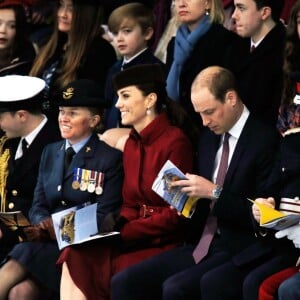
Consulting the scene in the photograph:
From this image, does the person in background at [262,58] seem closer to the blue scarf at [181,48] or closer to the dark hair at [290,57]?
the dark hair at [290,57]

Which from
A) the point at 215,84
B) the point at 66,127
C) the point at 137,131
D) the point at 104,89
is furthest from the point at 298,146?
the point at 104,89

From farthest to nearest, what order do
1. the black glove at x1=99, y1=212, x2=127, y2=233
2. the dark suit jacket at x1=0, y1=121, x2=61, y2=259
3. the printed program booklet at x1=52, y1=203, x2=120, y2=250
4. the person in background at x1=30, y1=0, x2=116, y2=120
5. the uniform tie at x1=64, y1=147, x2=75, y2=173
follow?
1. the person in background at x1=30, y1=0, x2=116, y2=120
2. the dark suit jacket at x1=0, y1=121, x2=61, y2=259
3. the uniform tie at x1=64, y1=147, x2=75, y2=173
4. the black glove at x1=99, y1=212, x2=127, y2=233
5. the printed program booklet at x1=52, y1=203, x2=120, y2=250

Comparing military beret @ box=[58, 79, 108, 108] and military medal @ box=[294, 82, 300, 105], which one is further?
military beret @ box=[58, 79, 108, 108]

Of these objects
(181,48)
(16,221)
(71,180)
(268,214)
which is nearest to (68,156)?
(71,180)

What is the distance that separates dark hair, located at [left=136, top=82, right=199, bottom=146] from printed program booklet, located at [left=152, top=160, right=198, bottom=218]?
25.7 inches

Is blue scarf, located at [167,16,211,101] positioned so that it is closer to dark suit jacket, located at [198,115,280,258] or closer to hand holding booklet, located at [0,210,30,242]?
dark suit jacket, located at [198,115,280,258]

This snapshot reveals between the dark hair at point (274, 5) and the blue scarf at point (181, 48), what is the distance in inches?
19.9

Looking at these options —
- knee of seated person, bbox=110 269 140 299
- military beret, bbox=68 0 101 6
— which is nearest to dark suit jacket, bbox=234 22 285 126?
knee of seated person, bbox=110 269 140 299

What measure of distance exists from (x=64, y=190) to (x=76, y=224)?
1.80 ft

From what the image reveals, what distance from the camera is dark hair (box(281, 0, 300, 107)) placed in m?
7.45

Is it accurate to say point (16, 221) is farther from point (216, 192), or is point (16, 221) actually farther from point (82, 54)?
point (82, 54)

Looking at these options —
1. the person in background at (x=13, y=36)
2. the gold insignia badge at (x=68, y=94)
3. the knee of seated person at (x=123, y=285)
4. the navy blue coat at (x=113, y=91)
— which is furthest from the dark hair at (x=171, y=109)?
the person in background at (x=13, y=36)

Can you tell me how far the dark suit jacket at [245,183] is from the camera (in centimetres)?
705

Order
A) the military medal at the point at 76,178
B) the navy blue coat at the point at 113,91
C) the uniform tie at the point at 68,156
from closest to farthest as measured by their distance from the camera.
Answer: the military medal at the point at 76,178 → the uniform tie at the point at 68,156 → the navy blue coat at the point at 113,91
